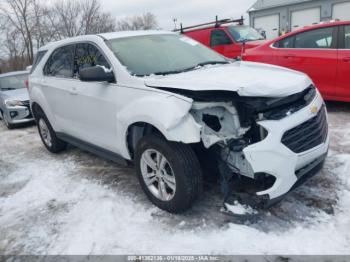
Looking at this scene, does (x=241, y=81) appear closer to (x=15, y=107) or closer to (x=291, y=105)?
(x=291, y=105)

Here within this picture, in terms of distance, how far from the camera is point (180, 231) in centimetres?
307

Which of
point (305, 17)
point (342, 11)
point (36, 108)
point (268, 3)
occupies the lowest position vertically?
point (36, 108)

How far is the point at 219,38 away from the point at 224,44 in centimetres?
32

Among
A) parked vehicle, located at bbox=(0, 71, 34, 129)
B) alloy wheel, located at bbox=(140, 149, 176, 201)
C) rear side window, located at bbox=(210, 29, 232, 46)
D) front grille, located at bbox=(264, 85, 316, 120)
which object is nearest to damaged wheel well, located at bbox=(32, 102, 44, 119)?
parked vehicle, located at bbox=(0, 71, 34, 129)

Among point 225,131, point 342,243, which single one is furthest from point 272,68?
point 342,243

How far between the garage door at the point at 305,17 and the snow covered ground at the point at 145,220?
25346mm

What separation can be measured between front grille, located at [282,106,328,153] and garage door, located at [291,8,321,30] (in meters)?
25.9

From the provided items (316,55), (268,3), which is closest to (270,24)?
(268,3)

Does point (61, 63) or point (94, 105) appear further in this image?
point (61, 63)

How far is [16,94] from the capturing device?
8531 millimetres

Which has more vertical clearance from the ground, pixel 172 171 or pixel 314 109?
pixel 314 109

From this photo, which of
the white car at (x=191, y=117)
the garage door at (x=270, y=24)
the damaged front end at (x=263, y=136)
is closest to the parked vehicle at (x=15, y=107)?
the white car at (x=191, y=117)

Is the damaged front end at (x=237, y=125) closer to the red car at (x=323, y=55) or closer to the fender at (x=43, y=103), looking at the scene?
the fender at (x=43, y=103)

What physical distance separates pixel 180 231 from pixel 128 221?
1.80 ft
